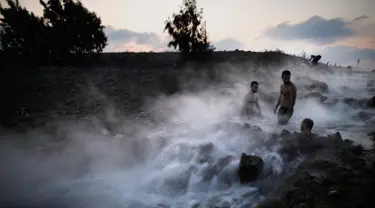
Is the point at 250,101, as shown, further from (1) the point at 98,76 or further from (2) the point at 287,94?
(1) the point at 98,76

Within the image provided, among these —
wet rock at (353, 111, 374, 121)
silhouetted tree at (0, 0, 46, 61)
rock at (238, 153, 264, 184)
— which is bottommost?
rock at (238, 153, 264, 184)

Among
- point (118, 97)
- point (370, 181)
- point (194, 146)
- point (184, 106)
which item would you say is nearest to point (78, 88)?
point (118, 97)

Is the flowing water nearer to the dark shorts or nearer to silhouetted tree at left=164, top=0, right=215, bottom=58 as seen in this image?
the dark shorts

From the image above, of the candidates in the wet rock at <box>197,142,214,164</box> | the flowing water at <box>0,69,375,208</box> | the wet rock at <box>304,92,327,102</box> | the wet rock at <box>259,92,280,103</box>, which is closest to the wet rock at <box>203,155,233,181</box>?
the flowing water at <box>0,69,375,208</box>

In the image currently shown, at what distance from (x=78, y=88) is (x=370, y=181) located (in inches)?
557

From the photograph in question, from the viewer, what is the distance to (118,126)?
420 inches

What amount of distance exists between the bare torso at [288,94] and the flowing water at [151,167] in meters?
0.88

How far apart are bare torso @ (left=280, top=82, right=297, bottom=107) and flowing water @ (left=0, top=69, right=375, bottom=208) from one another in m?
0.88

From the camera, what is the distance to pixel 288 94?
7.89 m

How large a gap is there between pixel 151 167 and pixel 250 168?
116 inches

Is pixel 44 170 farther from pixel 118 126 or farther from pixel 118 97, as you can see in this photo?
pixel 118 97

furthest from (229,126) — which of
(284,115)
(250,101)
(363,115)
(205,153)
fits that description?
(363,115)

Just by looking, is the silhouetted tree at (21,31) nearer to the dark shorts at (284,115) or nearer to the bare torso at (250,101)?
the bare torso at (250,101)

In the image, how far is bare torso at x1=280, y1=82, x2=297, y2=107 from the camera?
782 cm
